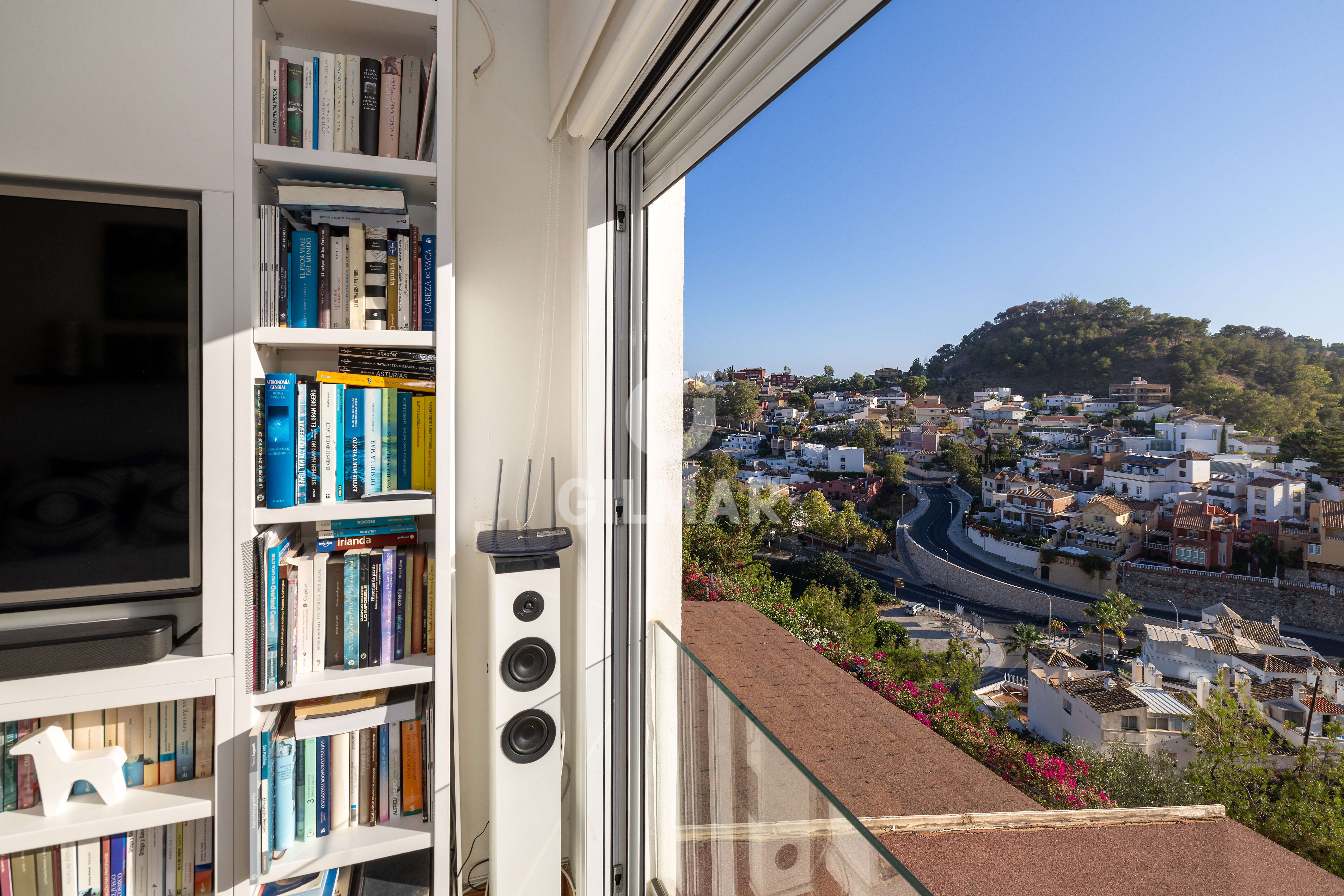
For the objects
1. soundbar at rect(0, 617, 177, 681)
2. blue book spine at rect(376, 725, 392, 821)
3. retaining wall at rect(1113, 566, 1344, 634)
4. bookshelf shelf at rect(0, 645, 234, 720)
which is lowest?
blue book spine at rect(376, 725, 392, 821)

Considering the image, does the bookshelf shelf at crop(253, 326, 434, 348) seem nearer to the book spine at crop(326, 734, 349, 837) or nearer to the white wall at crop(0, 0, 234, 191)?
the white wall at crop(0, 0, 234, 191)

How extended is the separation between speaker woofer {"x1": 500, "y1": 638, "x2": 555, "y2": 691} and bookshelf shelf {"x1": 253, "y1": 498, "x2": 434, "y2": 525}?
0.41 meters

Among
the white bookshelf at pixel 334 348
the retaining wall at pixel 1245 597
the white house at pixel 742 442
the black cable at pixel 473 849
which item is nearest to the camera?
the retaining wall at pixel 1245 597

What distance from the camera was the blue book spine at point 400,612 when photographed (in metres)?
1.45

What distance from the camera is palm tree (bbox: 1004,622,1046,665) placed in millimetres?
522

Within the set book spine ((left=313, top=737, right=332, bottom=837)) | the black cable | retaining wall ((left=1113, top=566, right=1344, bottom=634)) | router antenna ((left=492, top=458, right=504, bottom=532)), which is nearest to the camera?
retaining wall ((left=1113, top=566, right=1344, bottom=634))

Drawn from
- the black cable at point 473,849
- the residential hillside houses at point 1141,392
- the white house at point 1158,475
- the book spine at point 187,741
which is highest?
the residential hillside houses at point 1141,392

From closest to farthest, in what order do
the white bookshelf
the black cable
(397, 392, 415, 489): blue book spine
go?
the white bookshelf
(397, 392, 415, 489): blue book spine
the black cable

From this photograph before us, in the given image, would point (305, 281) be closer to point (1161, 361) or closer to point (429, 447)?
point (429, 447)

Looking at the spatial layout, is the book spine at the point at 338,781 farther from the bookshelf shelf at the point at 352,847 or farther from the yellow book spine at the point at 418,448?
the yellow book spine at the point at 418,448

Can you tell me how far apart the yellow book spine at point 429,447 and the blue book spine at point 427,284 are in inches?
7.5

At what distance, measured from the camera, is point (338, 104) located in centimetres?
140

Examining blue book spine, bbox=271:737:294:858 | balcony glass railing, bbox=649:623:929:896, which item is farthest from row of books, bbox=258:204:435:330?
balcony glass railing, bbox=649:623:929:896

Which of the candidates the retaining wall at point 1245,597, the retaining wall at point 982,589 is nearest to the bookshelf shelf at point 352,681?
the retaining wall at point 982,589
